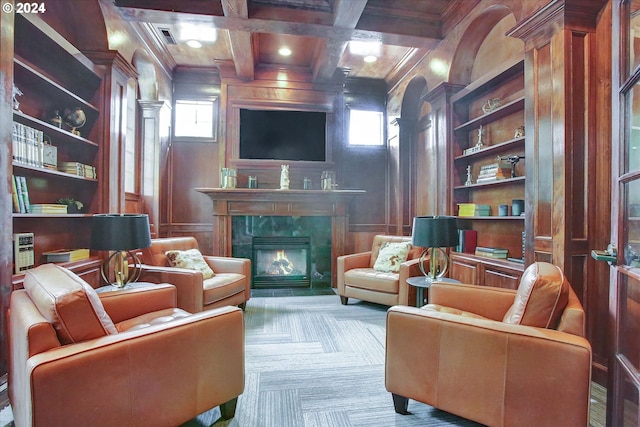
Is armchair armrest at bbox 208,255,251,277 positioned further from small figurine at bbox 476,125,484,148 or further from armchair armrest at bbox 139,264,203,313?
small figurine at bbox 476,125,484,148

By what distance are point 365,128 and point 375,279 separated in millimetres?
2778

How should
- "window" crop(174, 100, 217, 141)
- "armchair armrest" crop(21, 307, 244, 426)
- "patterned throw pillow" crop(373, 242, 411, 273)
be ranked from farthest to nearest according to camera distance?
"window" crop(174, 100, 217, 141) < "patterned throw pillow" crop(373, 242, 411, 273) < "armchair armrest" crop(21, 307, 244, 426)

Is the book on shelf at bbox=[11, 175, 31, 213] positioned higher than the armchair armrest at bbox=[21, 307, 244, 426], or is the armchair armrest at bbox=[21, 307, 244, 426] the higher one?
the book on shelf at bbox=[11, 175, 31, 213]

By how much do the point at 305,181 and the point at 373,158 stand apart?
1299 mm

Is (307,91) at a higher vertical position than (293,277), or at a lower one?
higher

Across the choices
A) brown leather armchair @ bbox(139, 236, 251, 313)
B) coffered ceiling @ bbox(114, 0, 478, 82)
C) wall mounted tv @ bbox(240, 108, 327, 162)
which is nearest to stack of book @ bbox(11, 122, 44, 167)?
brown leather armchair @ bbox(139, 236, 251, 313)

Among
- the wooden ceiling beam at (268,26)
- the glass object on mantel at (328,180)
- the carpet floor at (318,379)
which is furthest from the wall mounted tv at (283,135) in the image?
the carpet floor at (318,379)

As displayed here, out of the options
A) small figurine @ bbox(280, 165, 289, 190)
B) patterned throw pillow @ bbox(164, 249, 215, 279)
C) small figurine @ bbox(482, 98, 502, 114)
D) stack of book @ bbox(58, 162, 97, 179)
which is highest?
small figurine @ bbox(482, 98, 502, 114)

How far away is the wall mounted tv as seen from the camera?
15.4 ft

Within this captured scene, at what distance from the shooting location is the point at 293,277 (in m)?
4.76

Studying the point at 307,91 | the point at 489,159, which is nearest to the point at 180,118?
the point at 307,91

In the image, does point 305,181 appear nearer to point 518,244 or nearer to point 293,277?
point 293,277

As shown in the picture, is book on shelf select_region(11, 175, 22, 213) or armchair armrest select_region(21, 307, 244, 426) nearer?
armchair armrest select_region(21, 307, 244, 426)

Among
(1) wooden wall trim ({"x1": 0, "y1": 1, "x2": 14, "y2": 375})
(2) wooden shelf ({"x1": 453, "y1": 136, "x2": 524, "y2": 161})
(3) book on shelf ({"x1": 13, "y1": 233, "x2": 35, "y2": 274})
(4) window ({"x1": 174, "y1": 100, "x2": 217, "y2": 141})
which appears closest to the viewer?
(1) wooden wall trim ({"x1": 0, "y1": 1, "x2": 14, "y2": 375})
